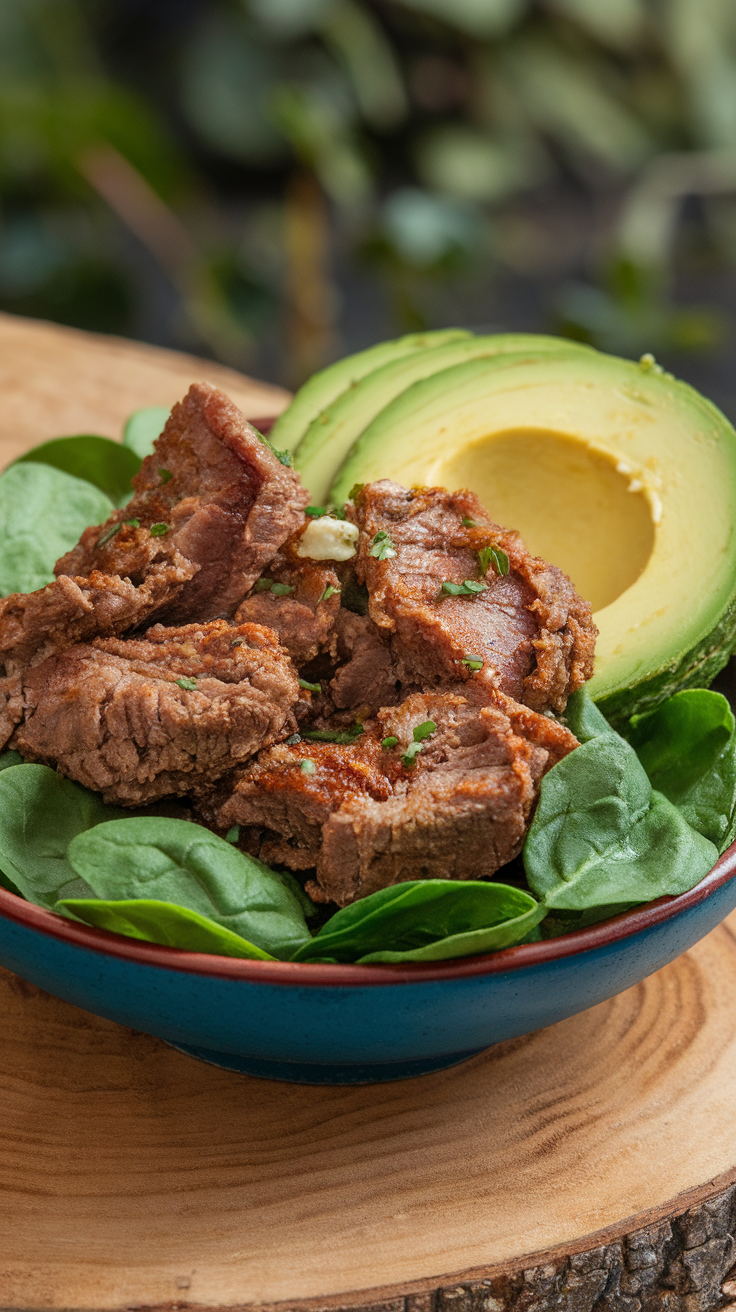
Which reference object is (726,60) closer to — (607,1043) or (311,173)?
(311,173)

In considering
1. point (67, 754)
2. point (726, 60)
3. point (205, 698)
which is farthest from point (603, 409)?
point (726, 60)

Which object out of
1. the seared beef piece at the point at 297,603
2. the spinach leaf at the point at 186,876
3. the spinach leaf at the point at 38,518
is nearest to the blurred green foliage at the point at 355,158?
the spinach leaf at the point at 38,518

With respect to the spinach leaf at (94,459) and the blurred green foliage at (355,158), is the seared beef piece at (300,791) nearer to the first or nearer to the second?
the spinach leaf at (94,459)

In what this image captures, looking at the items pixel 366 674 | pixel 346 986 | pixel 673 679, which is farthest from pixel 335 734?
pixel 673 679

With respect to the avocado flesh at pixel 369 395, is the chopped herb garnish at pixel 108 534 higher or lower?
lower

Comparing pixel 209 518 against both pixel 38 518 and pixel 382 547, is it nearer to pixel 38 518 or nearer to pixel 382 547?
pixel 382 547

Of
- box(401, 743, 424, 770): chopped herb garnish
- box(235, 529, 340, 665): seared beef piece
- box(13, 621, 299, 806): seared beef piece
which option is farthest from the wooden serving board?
box(235, 529, 340, 665): seared beef piece
